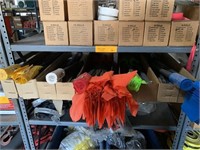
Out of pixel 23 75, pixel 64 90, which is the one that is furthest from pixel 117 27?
pixel 23 75

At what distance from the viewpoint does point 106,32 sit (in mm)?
846

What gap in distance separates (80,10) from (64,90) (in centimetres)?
43

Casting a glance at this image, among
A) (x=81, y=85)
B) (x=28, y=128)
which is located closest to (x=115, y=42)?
(x=81, y=85)

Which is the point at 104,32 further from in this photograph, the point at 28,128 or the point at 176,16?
the point at 28,128

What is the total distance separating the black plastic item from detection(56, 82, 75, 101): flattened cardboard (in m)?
0.57

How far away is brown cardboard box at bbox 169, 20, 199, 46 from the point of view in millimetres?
826

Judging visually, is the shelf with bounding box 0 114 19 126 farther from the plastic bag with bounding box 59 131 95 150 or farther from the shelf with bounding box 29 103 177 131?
the plastic bag with bounding box 59 131 95 150

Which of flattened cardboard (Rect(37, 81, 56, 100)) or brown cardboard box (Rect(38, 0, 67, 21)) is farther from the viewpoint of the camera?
flattened cardboard (Rect(37, 81, 56, 100))

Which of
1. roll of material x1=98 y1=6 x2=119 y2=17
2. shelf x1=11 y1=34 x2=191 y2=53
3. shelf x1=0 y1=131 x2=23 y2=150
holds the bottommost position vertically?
shelf x1=0 y1=131 x2=23 y2=150

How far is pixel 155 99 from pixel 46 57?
3.01ft

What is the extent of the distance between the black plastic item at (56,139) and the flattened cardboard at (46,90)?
554 millimetres

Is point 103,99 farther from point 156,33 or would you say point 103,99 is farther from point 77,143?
point 77,143

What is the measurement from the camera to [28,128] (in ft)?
3.72

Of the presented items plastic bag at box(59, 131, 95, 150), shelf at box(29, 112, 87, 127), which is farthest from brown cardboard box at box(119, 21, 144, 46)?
plastic bag at box(59, 131, 95, 150)
